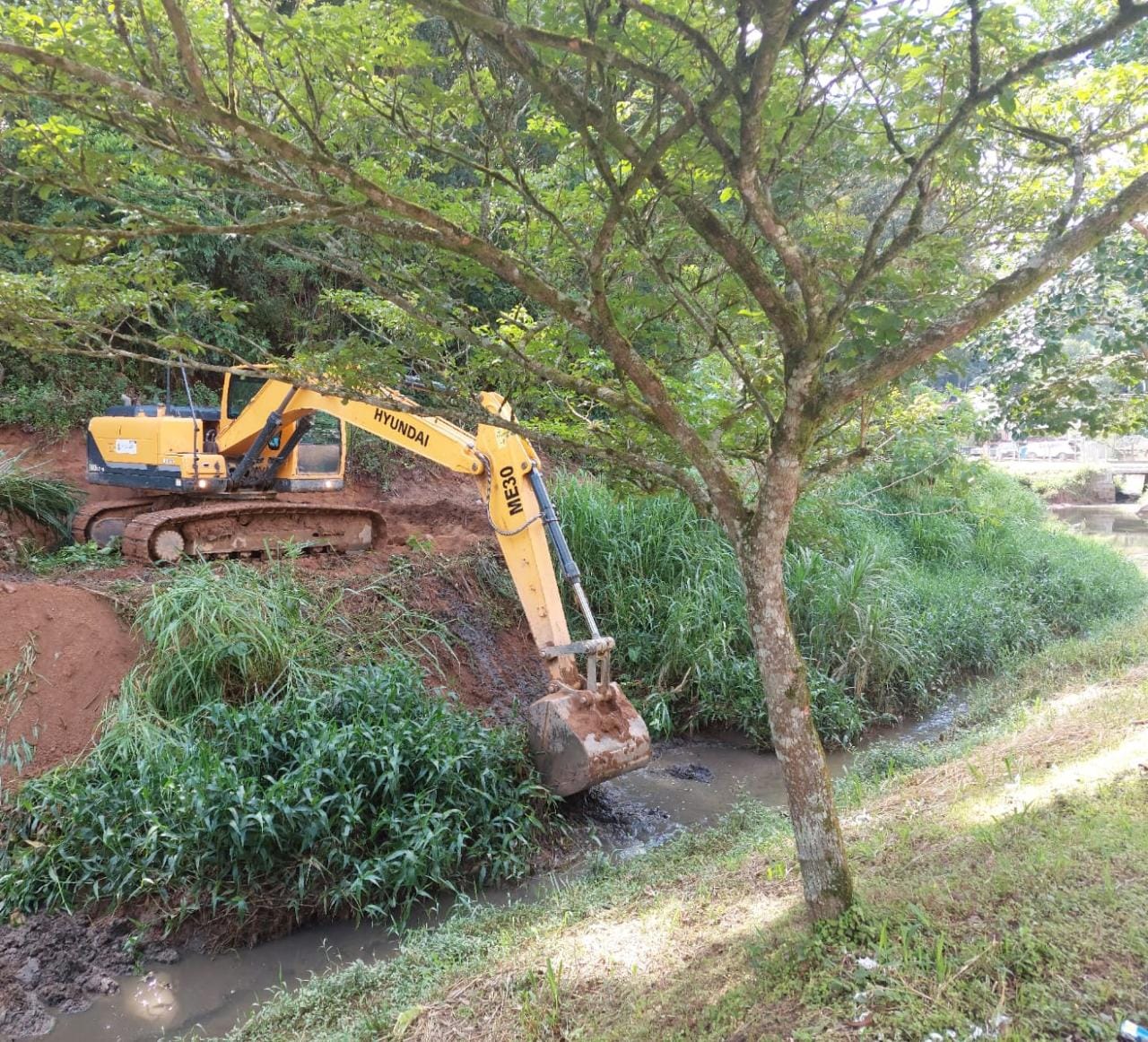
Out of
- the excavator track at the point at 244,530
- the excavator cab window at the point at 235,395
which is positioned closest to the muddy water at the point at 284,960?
the excavator track at the point at 244,530

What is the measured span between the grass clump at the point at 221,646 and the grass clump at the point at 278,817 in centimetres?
28

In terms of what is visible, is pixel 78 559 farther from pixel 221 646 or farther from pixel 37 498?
pixel 221 646

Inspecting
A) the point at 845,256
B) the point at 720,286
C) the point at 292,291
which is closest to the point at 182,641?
the point at 720,286

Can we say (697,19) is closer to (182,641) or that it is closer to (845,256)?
(845,256)

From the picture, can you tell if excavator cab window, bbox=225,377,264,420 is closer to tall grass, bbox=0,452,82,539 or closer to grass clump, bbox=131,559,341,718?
tall grass, bbox=0,452,82,539

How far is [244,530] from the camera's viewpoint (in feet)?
25.5

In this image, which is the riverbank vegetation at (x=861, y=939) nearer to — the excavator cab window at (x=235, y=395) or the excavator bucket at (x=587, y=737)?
the excavator bucket at (x=587, y=737)

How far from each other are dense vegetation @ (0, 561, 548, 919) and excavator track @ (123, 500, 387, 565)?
106 centimetres

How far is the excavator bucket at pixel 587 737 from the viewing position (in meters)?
5.08

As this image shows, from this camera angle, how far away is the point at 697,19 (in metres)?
2.60

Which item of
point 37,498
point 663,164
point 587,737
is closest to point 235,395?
point 37,498

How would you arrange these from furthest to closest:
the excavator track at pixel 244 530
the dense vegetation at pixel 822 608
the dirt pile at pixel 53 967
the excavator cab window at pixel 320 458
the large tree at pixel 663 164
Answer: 1. the excavator cab window at pixel 320 458
2. the dense vegetation at pixel 822 608
3. the excavator track at pixel 244 530
4. the dirt pile at pixel 53 967
5. the large tree at pixel 663 164

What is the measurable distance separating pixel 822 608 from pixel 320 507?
510 cm

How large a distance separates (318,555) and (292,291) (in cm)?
648
